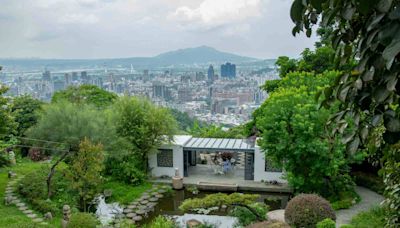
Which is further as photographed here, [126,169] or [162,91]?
[162,91]

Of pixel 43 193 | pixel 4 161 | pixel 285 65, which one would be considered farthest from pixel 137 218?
pixel 285 65

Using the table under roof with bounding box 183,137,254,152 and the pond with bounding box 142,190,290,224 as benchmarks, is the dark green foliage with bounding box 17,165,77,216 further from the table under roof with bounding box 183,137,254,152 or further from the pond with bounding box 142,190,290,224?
the table under roof with bounding box 183,137,254,152

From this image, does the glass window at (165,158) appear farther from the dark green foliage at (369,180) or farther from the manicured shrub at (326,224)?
the manicured shrub at (326,224)

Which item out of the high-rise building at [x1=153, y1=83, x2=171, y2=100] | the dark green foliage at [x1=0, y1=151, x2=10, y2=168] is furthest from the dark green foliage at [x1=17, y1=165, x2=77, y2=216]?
the high-rise building at [x1=153, y1=83, x2=171, y2=100]

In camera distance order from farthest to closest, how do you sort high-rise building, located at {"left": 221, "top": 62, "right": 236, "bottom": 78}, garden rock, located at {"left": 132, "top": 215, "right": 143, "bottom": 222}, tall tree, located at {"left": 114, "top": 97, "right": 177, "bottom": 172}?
1. high-rise building, located at {"left": 221, "top": 62, "right": 236, "bottom": 78}
2. tall tree, located at {"left": 114, "top": 97, "right": 177, "bottom": 172}
3. garden rock, located at {"left": 132, "top": 215, "right": 143, "bottom": 222}

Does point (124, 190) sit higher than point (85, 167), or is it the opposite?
point (85, 167)

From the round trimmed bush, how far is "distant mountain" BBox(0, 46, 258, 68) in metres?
78.2

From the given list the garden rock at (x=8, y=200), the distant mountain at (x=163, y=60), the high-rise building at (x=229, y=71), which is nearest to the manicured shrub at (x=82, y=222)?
the garden rock at (x=8, y=200)

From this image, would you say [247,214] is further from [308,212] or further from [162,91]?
[162,91]

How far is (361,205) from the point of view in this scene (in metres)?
10.4

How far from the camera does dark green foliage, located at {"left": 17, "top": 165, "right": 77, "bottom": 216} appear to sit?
9977 mm

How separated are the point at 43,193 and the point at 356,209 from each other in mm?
9547

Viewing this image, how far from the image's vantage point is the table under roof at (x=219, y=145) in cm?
1287

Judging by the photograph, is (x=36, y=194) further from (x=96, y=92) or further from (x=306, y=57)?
(x=306, y=57)
